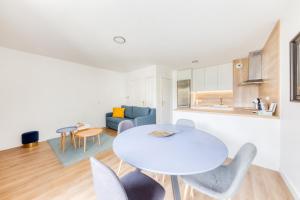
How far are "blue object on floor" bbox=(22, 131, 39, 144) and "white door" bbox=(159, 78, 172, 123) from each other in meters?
3.65

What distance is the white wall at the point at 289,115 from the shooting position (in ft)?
4.59

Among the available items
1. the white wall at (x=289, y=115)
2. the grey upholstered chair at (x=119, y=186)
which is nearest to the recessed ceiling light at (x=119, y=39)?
the grey upholstered chair at (x=119, y=186)

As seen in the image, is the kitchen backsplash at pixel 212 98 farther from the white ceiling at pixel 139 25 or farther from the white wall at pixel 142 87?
the white wall at pixel 142 87

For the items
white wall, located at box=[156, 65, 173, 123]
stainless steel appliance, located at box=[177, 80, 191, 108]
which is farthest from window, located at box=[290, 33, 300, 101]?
stainless steel appliance, located at box=[177, 80, 191, 108]

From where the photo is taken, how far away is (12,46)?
2.80m

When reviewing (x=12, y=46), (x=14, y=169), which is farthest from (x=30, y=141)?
(x=12, y=46)

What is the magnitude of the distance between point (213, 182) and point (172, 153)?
0.49m

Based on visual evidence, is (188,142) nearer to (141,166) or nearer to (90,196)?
(141,166)

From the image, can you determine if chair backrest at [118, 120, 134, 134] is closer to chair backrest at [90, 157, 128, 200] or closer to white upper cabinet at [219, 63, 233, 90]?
chair backrest at [90, 157, 128, 200]

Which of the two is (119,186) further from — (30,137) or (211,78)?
(211,78)

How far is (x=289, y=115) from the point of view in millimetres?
1570

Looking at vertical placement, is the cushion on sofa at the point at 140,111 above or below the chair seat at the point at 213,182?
above

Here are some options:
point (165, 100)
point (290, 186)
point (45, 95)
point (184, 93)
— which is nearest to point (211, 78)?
point (184, 93)

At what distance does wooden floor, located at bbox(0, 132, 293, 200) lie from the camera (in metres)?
1.50
